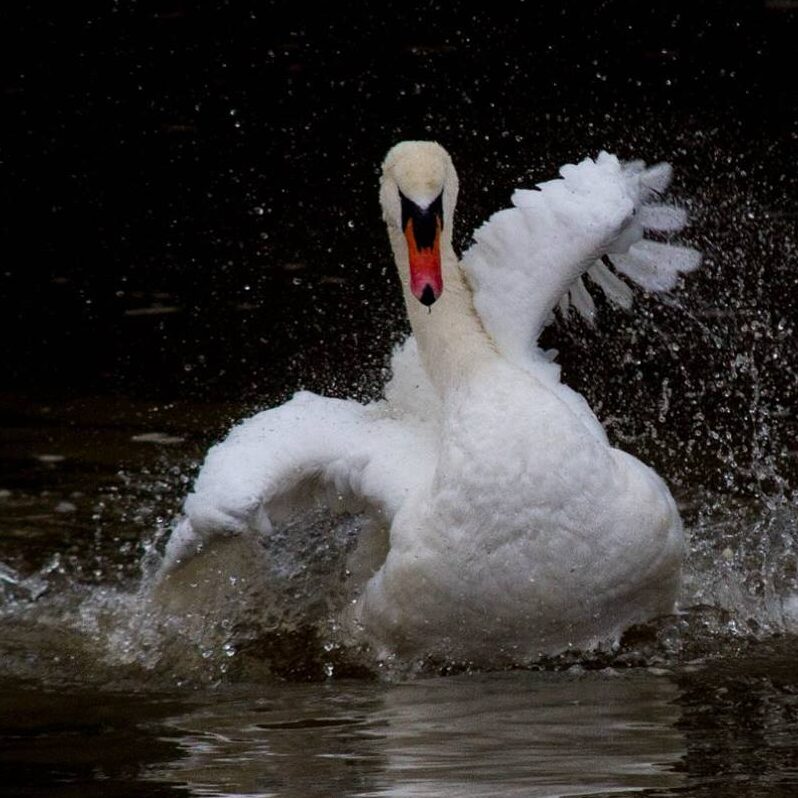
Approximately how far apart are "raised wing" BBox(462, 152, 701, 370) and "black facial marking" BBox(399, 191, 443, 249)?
0.41 metres

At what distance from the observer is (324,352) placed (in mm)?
8977

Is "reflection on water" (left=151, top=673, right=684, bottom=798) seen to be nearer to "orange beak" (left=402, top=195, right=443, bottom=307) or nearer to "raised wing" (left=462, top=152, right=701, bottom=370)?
"orange beak" (left=402, top=195, right=443, bottom=307)

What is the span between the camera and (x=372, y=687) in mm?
5414

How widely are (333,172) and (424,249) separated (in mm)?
5594

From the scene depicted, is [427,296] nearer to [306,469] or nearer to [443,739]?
[306,469]

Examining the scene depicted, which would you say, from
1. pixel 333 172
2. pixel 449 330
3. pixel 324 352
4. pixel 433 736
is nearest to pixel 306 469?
pixel 449 330

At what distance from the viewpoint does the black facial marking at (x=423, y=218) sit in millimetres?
5598

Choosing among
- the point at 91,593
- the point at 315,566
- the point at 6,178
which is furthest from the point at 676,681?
the point at 6,178

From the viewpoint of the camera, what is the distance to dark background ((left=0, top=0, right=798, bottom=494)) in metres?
8.84

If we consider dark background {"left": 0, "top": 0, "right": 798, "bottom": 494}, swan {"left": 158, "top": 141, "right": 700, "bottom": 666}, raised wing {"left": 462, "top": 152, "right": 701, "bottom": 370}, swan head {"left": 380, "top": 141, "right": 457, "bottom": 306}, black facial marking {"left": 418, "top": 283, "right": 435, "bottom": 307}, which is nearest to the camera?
swan {"left": 158, "top": 141, "right": 700, "bottom": 666}

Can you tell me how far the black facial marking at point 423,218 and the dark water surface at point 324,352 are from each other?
104 centimetres

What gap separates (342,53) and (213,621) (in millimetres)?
7560

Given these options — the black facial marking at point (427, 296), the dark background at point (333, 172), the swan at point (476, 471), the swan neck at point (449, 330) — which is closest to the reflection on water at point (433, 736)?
the swan at point (476, 471)

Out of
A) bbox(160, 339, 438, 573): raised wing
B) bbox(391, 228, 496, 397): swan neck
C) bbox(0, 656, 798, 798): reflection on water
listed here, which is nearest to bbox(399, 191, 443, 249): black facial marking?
bbox(391, 228, 496, 397): swan neck
